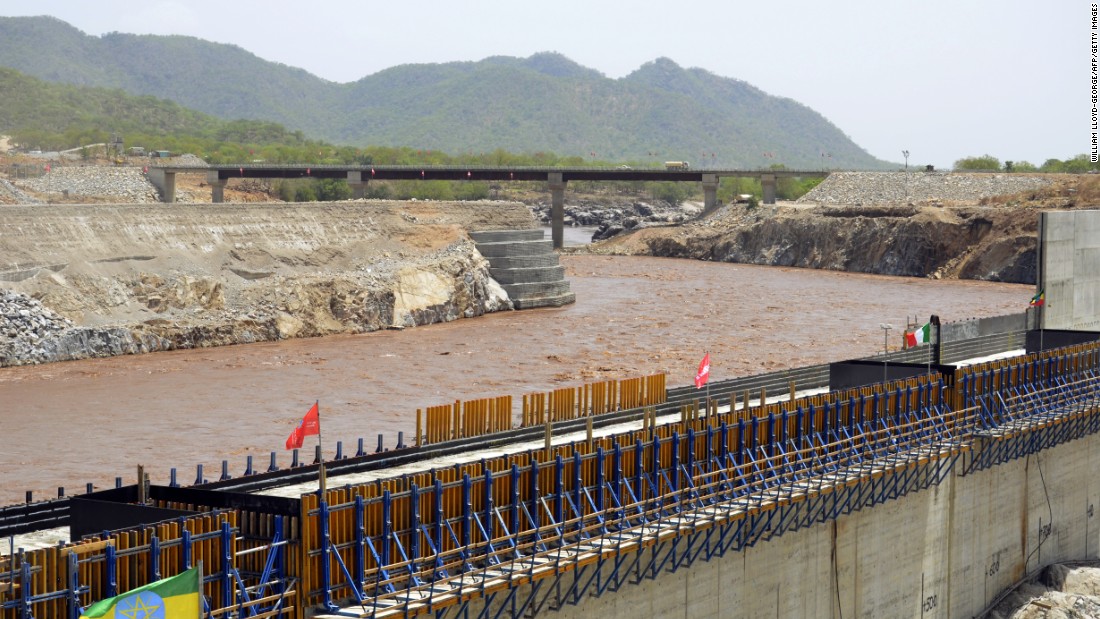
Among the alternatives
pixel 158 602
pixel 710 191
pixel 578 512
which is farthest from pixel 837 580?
pixel 710 191

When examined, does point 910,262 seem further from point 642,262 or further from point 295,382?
point 295,382

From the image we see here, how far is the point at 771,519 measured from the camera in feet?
77.5

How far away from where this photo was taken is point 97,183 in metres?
106

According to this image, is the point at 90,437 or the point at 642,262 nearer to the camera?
the point at 90,437

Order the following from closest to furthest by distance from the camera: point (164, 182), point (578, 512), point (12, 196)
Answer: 1. point (578, 512)
2. point (12, 196)
3. point (164, 182)

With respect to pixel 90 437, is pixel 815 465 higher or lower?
higher

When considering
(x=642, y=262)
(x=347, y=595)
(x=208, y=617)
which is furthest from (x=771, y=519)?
(x=642, y=262)

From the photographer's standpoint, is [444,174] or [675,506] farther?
[444,174]

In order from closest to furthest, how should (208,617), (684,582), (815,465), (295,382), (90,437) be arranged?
1. (208,617)
2. (684,582)
3. (815,465)
4. (90,437)
5. (295,382)

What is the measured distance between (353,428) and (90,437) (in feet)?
24.8

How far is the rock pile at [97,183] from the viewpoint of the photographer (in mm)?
103312

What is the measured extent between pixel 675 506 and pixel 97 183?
9194 cm

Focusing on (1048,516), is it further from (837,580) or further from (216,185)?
(216,185)

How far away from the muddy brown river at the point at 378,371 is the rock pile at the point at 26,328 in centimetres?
101
